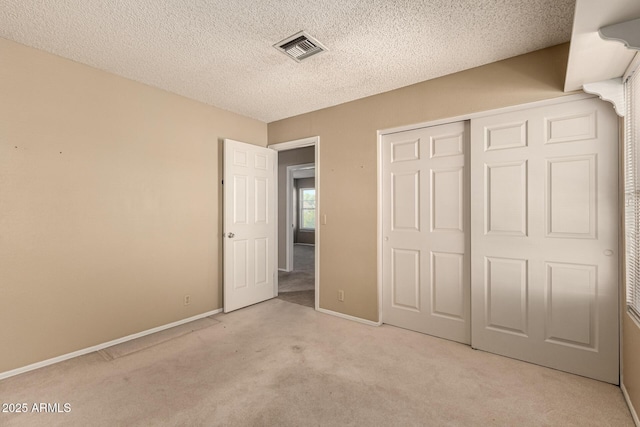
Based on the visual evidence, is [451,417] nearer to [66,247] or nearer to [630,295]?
[630,295]

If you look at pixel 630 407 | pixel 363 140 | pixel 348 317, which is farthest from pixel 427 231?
pixel 630 407

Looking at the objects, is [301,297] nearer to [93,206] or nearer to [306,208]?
[93,206]

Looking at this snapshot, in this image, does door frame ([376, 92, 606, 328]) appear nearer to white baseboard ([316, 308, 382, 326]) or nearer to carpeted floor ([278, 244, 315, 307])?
white baseboard ([316, 308, 382, 326])

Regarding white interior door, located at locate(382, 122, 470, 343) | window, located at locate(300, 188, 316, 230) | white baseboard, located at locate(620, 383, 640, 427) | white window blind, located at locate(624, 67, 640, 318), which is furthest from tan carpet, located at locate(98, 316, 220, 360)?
window, located at locate(300, 188, 316, 230)

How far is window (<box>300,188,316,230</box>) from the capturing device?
10.6m

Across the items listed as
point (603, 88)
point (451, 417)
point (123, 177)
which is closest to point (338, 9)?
point (603, 88)

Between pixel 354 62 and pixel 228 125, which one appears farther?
pixel 228 125

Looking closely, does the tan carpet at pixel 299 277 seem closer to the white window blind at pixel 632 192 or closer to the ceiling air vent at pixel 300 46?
the ceiling air vent at pixel 300 46

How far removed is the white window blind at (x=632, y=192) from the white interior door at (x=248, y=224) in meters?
3.53

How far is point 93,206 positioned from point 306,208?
8.26m

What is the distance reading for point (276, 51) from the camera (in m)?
2.33

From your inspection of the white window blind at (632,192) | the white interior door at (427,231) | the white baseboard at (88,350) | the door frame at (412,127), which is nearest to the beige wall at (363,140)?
the door frame at (412,127)

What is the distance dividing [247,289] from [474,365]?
2.66 metres

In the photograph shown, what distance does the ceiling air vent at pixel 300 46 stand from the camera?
83.4 inches
